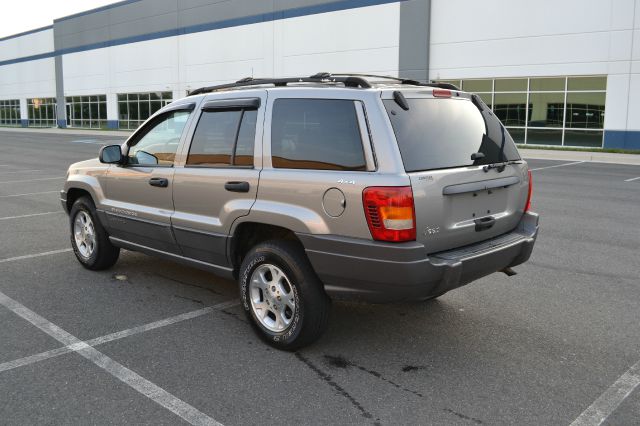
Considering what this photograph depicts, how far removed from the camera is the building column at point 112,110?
4762cm

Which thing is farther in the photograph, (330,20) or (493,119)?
(330,20)

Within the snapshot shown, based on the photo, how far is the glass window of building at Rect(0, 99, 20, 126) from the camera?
61.8 m

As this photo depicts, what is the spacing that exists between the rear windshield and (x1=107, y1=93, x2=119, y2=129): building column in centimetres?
4687

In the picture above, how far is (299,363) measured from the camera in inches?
159

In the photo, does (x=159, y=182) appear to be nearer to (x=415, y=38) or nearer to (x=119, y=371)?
(x=119, y=371)

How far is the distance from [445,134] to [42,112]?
6101cm

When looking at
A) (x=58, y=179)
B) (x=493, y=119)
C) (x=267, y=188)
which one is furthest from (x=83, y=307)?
(x=58, y=179)

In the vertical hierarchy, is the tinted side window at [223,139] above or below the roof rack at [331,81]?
below

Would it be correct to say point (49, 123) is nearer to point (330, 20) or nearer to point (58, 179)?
point (330, 20)

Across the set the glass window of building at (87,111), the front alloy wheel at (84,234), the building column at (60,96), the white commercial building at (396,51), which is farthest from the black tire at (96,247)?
the building column at (60,96)

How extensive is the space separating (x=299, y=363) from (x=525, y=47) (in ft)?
82.0

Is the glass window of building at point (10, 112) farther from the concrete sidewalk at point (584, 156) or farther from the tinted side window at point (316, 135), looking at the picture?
the tinted side window at point (316, 135)

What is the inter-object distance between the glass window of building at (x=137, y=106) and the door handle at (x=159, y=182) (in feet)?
130

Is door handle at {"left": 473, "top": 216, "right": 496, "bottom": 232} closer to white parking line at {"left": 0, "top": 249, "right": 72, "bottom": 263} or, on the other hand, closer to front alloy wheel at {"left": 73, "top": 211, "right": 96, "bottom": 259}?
front alloy wheel at {"left": 73, "top": 211, "right": 96, "bottom": 259}
